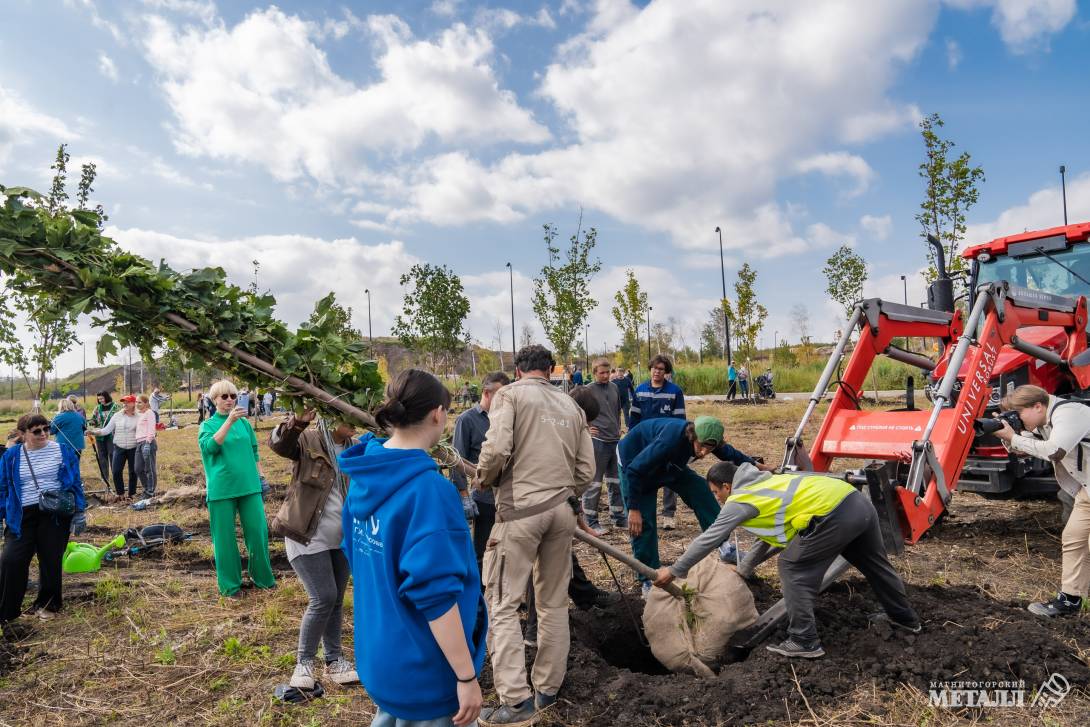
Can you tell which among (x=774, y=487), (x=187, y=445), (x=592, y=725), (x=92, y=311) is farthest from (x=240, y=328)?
(x=187, y=445)

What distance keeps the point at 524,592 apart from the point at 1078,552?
382cm

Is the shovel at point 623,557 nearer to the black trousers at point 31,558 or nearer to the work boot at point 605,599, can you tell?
the work boot at point 605,599

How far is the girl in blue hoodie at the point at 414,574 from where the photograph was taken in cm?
196

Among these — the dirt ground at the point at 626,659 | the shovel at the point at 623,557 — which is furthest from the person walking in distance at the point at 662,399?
the shovel at the point at 623,557

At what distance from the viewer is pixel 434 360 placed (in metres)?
24.6

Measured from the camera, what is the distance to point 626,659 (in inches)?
190

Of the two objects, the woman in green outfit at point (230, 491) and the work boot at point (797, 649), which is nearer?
the work boot at point (797, 649)

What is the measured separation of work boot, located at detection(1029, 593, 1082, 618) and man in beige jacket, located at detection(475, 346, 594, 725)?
3250mm

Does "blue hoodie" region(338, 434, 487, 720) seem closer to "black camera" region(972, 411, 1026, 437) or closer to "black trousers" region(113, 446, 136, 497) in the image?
"black camera" region(972, 411, 1026, 437)

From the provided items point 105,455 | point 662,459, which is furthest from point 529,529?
point 105,455

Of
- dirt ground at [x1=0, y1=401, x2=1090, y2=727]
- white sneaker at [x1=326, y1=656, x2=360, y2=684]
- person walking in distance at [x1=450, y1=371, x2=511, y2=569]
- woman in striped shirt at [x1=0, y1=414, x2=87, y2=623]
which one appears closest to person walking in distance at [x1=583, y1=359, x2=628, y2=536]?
dirt ground at [x1=0, y1=401, x2=1090, y2=727]

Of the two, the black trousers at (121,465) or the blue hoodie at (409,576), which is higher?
the blue hoodie at (409,576)

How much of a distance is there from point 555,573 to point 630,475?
63.1 inches
